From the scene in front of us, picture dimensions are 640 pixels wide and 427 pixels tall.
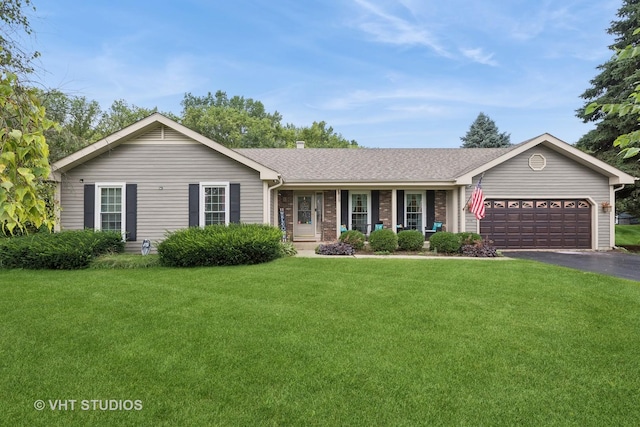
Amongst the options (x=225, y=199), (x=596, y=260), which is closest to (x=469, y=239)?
(x=596, y=260)

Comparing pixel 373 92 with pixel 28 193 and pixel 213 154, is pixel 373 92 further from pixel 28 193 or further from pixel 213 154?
pixel 28 193

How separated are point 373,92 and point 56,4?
727 inches

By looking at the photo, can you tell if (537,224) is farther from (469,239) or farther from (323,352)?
(323,352)

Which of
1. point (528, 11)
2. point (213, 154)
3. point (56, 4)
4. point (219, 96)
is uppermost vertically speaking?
point (219, 96)

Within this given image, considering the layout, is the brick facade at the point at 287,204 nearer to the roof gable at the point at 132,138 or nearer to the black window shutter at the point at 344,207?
the black window shutter at the point at 344,207

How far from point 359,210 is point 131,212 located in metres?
8.72

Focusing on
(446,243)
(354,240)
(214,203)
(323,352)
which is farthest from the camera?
(354,240)

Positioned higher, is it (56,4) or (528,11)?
(528,11)

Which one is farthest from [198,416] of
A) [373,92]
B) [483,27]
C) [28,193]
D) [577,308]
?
[373,92]

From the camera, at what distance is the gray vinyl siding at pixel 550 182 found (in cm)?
1359

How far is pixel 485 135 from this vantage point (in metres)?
28.4

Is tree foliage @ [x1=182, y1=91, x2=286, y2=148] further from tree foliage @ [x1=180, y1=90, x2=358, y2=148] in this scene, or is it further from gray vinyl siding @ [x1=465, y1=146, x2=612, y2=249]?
gray vinyl siding @ [x1=465, y1=146, x2=612, y2=249]

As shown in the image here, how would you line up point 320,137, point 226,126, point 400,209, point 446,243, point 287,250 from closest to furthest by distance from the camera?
point 287,250, point 446,243, point 400,209, point 226,126, point 320,137

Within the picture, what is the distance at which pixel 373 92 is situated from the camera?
23391 mm
